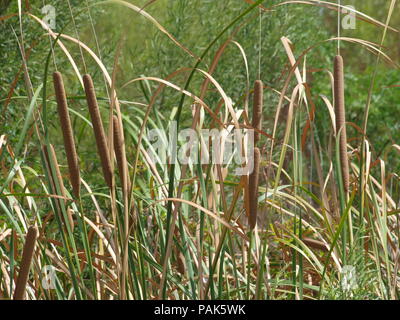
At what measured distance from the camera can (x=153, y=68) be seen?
13.8ft

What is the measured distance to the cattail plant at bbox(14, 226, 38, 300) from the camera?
89 centimetres

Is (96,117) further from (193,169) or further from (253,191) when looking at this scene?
(193,169)

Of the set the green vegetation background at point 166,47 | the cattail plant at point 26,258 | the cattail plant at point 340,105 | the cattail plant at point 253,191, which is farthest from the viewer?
the green vegetation background at point 166,47

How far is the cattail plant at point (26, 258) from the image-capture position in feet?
2.93

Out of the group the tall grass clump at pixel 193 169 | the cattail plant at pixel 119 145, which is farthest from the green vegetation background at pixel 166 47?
the cattail plant at pixel 119 145

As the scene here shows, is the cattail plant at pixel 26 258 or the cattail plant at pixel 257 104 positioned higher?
the cattail plant at pixel 257 104

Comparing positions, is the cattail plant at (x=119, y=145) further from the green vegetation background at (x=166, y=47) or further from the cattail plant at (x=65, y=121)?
the green vegetation background at (x=166, y=47)

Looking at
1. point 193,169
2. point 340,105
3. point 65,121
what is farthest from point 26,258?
point 193,169

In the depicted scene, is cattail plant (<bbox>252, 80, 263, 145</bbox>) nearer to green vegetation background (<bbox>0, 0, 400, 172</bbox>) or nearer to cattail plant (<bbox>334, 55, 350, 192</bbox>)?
cattail plant (<bbox>334, 55, 350, 192</bbox>)

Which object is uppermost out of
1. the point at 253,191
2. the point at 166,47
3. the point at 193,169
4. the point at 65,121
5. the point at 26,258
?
the point at 166,47

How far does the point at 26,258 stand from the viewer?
3.01 ft

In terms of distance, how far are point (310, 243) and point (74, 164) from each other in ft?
2.15

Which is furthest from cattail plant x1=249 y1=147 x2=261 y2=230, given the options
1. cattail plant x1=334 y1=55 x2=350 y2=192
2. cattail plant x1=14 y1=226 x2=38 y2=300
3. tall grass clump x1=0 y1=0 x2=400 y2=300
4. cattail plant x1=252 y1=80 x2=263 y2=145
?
cattail plant x1=14 y1=226 x2=38 y2=300

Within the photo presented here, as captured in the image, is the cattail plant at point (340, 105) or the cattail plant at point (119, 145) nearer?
the cattail plant at point (119, 145)
